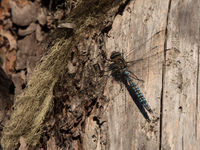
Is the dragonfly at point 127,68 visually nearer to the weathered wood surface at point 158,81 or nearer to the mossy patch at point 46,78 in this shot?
the weathered wood surface at point 158,81

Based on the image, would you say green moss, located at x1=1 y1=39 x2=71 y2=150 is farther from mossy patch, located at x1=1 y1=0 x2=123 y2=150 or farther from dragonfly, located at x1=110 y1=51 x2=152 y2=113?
dragonfly, located at x1=110 y1=51 x2=152 y2=113

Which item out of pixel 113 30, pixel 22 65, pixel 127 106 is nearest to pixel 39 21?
pixel 22 65

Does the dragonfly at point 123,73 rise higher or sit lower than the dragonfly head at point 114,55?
lower

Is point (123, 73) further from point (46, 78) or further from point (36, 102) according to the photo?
point (36, 102)

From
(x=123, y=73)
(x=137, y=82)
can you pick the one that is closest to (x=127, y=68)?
(x=123, y=73)

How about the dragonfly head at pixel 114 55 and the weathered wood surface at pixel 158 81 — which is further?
the dragonfly head at pixel 114 55

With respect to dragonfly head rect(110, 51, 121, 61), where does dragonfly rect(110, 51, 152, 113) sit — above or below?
below

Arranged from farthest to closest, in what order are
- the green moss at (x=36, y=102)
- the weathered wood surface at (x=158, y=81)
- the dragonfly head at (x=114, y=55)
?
the green moss at (x=36, y=102) → the dragonfly head at (x=114, y=55) → the weathered wood surface at (x=158, y=81)

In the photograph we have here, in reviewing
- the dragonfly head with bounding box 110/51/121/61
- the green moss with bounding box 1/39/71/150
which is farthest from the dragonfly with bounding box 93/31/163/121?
the green moss with bounding box 1/39/71/150

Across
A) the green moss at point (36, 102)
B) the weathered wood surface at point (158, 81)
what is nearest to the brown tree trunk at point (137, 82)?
the weathered wood surface at point (158, 81)
